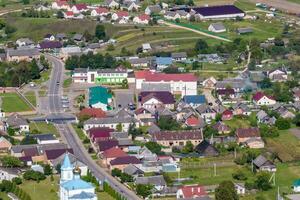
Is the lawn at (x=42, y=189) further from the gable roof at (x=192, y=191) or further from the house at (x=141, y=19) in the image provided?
the house at (x=141, y=19)

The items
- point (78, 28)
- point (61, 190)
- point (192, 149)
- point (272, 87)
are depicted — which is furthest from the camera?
point (78, 28)

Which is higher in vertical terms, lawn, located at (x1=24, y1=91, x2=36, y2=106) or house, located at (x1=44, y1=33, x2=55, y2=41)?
lawn, located at (x1=24, y1=91, x2=36, y2=106)

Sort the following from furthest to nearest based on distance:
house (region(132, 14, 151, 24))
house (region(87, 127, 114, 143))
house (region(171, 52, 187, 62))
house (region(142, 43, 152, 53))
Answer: house (region(132, 14, 151, 24)) → house (region(142, 43, 152, 53)) → house (region(171, 52, 187, 62)) → house (region(87, 127, 114, 143))

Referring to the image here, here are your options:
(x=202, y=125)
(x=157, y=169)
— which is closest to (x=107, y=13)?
(x=202, y=125)

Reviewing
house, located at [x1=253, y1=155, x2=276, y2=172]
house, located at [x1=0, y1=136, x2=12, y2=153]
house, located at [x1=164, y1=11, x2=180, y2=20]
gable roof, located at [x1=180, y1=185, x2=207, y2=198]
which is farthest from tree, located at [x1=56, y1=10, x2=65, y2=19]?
gable roof, located at [x1=180, y1=185, x2=207, y2=198]

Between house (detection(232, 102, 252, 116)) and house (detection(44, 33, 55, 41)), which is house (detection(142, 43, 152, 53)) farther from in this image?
house (detection(232, 102, 252, 116))

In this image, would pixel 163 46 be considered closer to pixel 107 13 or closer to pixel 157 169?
pixel 107 13

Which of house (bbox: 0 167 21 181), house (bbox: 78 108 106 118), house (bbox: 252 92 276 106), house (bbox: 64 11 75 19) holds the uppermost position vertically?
house (bbox: 0 167 21 181)
